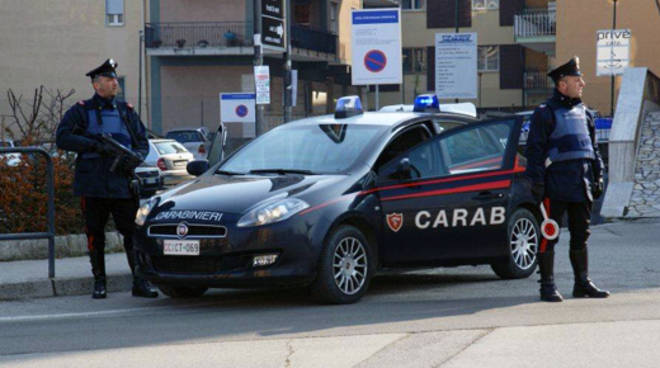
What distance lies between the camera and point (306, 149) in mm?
10406

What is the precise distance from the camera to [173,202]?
9586 millimetres

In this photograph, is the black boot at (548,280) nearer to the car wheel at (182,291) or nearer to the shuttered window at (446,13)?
the car wheel at (182,291)

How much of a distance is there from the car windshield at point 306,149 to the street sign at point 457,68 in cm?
2375

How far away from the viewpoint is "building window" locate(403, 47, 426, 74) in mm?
69625

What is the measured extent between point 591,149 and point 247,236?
105 inches

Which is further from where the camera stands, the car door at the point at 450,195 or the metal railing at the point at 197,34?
the metal railing at the point at 197,34

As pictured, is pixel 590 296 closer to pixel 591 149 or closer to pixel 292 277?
pixel 591 149

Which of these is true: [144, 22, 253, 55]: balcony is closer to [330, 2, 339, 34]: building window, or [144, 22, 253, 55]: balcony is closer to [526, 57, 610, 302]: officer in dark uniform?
[330, 2, 339, 34]: building window

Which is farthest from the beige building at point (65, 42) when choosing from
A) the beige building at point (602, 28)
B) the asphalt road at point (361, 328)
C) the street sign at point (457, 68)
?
the asphalt road at point (361, 328)

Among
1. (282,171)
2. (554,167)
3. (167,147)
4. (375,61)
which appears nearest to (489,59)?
(167,147)

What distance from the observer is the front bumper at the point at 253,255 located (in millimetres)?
9102

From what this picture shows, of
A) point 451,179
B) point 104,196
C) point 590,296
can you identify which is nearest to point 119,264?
point 104,196

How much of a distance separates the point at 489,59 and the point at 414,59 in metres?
4.31

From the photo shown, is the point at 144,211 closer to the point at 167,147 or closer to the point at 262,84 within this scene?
the point at 262,84
